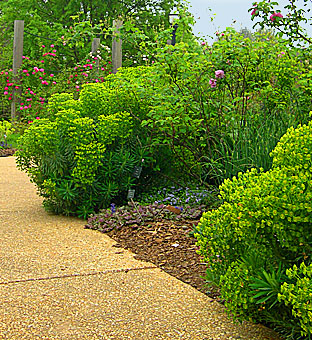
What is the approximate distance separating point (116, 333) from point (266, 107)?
3191mm

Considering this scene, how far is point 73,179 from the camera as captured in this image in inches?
170

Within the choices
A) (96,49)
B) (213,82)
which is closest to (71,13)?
(96,49)

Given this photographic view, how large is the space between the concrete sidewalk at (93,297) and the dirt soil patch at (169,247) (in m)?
0.08

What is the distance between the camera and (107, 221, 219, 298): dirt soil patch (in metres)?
2.99

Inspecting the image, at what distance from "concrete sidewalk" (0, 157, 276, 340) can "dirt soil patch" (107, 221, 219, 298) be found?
3.2 inches

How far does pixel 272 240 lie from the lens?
6.81 ft

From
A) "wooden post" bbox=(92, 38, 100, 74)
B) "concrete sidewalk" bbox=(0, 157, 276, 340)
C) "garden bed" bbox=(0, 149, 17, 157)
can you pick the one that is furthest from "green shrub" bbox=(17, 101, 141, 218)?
"wooden post" bbox=(92, 38, 100, 74)

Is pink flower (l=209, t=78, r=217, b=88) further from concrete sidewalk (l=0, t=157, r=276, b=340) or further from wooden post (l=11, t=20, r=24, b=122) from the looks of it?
wooden post (l=11, t=20, r=24, b=122)

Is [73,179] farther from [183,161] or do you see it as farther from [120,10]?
[120,10]

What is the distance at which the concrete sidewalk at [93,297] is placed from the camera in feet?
7.30

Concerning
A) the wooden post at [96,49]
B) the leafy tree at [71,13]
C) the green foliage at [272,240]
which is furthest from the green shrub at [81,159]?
the leafy tree at [71,13]

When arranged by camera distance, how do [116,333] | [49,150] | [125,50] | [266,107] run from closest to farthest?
[116,333] → [49,150] → [266,107] → [125,50]

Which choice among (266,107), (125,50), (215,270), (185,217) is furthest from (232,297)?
(125,50)

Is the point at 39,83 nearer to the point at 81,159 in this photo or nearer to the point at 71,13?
the point at 71,13
